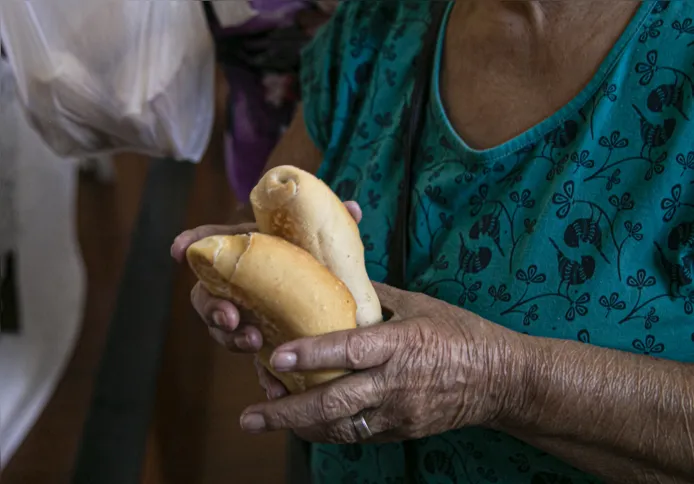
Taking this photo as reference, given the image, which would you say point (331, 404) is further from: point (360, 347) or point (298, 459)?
point (298, 459)

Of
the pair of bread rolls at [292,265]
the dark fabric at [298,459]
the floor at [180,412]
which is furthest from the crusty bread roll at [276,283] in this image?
the dark fabric at [298,459]

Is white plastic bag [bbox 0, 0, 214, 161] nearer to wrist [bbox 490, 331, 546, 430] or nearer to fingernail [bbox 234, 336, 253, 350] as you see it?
fingernail [bbox 234, 336, 253, 350]

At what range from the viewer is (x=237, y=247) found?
1.32 feet

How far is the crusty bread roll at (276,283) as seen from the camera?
0.40 m

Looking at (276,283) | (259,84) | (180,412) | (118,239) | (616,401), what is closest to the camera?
(276,283)

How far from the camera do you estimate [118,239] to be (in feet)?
2.95

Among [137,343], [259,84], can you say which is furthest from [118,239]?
[259,84]

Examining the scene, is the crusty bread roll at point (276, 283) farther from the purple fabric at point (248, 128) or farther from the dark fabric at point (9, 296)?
the purple fabric at point (248, 128)

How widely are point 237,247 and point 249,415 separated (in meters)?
0.14

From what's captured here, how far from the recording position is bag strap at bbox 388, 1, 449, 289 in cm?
66

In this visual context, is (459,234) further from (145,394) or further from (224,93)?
(224,93)

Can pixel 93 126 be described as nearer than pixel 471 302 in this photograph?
No

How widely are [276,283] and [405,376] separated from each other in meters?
0.14

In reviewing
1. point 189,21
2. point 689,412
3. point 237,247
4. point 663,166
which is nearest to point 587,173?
point 663,166
